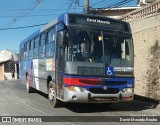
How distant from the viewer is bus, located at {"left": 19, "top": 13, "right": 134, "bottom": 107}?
37.3 feet

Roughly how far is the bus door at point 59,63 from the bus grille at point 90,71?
2.42ft

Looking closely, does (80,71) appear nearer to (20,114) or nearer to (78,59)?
(78,59)

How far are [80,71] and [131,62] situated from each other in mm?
1979

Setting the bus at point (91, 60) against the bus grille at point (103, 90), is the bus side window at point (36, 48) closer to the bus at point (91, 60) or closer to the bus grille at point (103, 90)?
the bus at point (91, 60)

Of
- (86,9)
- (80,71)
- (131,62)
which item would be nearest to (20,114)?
(80,71)

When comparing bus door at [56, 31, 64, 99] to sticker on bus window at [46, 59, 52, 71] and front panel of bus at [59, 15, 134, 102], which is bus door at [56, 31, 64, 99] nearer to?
front panel of bus at [59, 15, 134, 102]

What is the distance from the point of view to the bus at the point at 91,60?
37.3 feet

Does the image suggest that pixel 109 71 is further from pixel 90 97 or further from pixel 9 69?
pixel 9 69

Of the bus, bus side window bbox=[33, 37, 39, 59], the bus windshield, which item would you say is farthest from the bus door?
bus side window bbox=[33, 37, 39, 59]

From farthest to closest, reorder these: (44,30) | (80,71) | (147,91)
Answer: (147,91), (44,30), (80,71)

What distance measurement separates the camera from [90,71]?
37.5 feet

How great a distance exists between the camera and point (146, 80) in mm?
16844

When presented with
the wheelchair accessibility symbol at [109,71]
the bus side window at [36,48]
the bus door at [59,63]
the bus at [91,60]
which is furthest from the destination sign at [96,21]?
the bus side window at [36,48]

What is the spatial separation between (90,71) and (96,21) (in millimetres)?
1810
